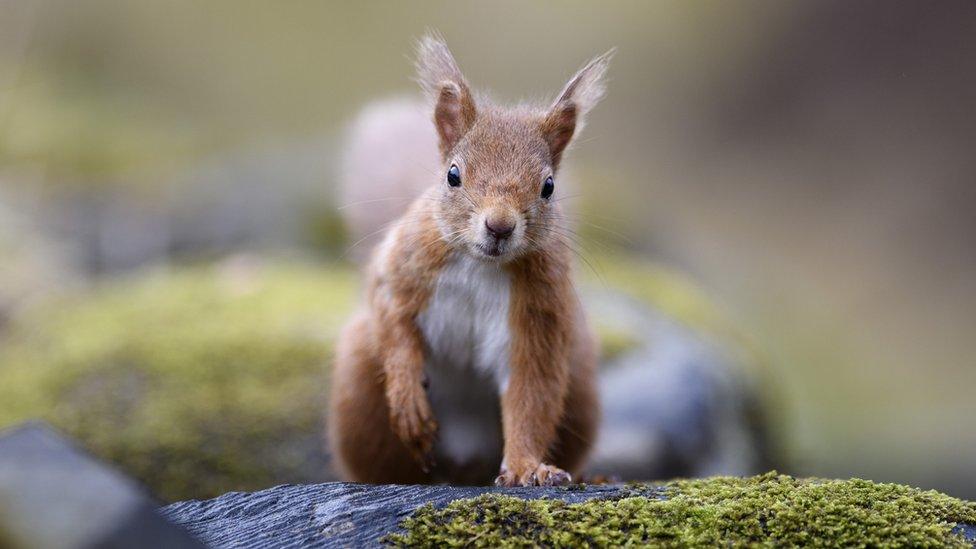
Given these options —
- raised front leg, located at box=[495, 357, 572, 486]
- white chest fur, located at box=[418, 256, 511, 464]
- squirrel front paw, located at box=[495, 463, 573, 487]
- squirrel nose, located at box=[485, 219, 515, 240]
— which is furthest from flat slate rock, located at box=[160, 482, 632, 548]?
squirrel nose, located at box=[485, 219, 515, 240]

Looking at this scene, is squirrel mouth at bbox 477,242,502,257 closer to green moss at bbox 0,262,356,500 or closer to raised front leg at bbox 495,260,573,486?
raised front leg at bbox 495,260,573,486

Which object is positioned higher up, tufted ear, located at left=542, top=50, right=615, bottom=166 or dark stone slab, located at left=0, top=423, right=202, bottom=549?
tufted ear, located at left=542, top=50, right=615, bottom=166

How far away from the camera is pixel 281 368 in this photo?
6.37m

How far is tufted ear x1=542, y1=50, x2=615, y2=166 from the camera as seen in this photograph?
377 centimetres

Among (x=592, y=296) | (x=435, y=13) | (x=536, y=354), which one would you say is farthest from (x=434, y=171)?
(x=435, y=13)

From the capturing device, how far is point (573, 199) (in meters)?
7.32

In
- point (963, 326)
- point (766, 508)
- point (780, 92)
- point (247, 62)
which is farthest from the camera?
point (247, 62)

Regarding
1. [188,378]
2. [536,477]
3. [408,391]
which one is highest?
[188,378]

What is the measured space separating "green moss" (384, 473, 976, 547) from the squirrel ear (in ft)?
4.96

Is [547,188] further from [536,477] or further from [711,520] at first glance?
[711,520]

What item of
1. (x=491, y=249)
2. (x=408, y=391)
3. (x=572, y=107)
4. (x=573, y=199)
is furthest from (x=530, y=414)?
(x=573, y=199)

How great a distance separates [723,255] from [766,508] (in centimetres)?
967

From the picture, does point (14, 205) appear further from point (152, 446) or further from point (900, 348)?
point (900, 348)

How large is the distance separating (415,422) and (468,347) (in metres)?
0.36
